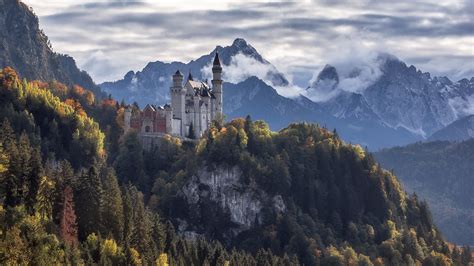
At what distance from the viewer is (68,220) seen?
514 feet

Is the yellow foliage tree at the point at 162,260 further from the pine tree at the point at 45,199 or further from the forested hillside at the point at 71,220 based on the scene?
the pine tree at the point at 45,199

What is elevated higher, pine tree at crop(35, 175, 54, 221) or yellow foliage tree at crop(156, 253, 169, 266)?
pine tree at crop(35, 175, 54, 221)

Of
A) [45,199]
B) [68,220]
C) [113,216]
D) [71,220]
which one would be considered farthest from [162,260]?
[45,199]

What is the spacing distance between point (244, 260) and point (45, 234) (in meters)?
58.5

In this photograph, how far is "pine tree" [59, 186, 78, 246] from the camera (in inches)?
6014

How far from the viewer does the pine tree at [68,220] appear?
501 feet

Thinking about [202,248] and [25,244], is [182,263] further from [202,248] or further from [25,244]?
[25,244]

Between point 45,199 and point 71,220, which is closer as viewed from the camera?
point 71,220

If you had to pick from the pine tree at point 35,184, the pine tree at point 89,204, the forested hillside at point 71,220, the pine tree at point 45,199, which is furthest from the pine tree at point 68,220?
the pine tree at point 35,184

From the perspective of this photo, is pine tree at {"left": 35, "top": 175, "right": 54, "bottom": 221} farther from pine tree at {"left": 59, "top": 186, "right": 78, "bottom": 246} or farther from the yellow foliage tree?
the yellow foliage tree

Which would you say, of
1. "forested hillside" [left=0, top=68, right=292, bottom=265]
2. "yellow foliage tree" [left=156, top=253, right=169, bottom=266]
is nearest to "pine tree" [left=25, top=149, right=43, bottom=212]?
"forested hillside" [left=0, top=68, right=292, bottom=265]

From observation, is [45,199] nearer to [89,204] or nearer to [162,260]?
[89,204]

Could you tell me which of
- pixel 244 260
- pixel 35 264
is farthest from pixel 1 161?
pixel 244 260

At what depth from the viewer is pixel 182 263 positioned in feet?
559
